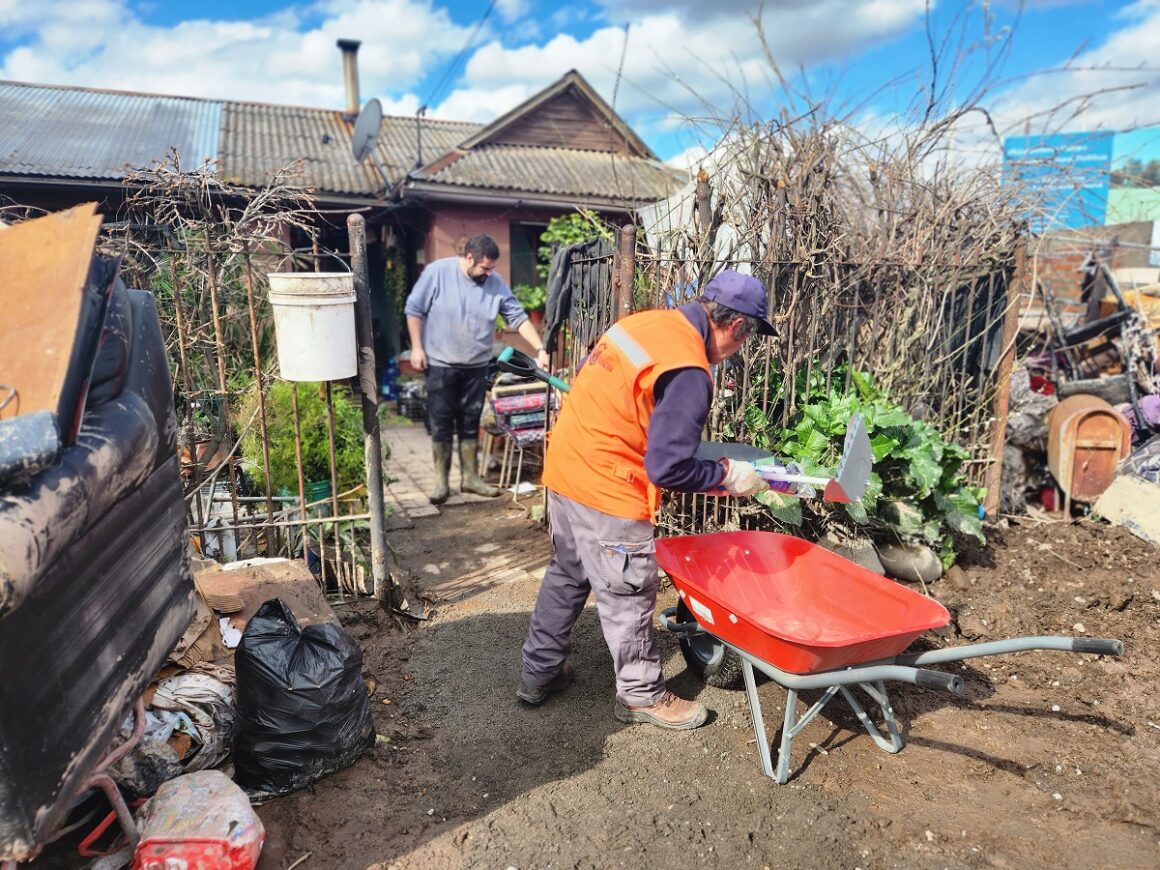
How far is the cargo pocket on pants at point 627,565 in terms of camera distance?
2887 millimetres

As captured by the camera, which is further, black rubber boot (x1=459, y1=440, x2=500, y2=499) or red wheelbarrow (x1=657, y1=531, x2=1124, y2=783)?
black rubber boot (x1=459, y1=440, x2=500, y2=499)

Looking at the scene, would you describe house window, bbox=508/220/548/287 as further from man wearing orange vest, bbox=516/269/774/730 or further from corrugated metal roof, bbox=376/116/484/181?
man wearing orange vest, bbox=516/269/774/730

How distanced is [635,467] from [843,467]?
80cm

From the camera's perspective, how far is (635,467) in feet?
9.46

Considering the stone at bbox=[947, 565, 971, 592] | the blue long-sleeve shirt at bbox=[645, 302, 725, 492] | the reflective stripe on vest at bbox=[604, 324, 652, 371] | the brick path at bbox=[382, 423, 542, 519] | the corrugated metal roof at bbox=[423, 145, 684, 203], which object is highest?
the corrugated metal roof at bbox=[423, 145, 684, 203]

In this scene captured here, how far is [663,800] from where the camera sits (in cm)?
270

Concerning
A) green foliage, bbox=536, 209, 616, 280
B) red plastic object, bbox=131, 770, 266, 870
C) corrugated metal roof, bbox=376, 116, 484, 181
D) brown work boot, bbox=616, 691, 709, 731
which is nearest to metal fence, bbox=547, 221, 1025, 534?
brown work boot, bbox=616, 691, 709, 731

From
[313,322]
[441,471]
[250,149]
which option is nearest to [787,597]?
[313,322]

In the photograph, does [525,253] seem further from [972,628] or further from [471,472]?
[972,628]

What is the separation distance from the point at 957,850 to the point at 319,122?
14.3 metres

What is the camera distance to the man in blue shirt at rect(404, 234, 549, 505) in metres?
5.68

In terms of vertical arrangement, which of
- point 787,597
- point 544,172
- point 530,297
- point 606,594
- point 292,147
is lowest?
point 787,597

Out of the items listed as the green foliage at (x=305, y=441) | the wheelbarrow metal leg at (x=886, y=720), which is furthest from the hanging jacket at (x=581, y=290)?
the wheelbarrow metal leg at (x=886, y=720)

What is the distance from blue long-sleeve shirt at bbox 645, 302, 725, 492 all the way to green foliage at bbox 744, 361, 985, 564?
5.12ft
